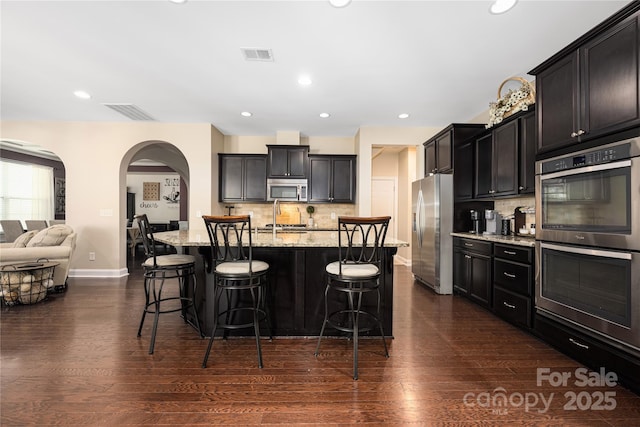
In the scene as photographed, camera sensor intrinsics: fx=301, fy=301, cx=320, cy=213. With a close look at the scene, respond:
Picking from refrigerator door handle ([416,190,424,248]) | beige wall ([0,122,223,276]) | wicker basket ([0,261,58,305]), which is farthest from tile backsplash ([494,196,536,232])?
wicker basket ([0,261,58,305])

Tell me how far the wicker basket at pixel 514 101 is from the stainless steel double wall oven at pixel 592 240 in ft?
3.54

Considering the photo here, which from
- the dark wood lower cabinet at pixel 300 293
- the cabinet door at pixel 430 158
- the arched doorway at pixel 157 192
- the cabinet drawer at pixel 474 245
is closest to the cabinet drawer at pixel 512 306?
the cabinet drawer at pixel 474 245

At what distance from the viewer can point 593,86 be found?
2082 millimetres

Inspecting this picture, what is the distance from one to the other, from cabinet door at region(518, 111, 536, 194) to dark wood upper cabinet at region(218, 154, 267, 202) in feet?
13.9

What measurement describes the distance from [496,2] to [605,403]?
2794 millimetres

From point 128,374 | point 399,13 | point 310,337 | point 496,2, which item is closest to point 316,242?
point 310,337

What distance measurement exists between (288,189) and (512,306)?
13.2 feet

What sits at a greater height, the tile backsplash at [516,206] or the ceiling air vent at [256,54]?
the ceiling air vent at [256,54]

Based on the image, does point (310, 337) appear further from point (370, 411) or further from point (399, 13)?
point (399, 13)

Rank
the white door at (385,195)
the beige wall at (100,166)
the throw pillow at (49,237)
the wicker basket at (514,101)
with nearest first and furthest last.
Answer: the wicker basket at (514,101), the throw pillow at (49,237), the beige wall at (100,166), the white door at (385,195)

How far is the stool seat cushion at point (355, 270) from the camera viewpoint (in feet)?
7.51

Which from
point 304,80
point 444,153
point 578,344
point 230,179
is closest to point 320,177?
Answer: point 230,179

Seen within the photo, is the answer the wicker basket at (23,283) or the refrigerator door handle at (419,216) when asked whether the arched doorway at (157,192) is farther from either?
the refrigerator door handle at (419,216)

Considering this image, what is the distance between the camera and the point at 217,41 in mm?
2807
